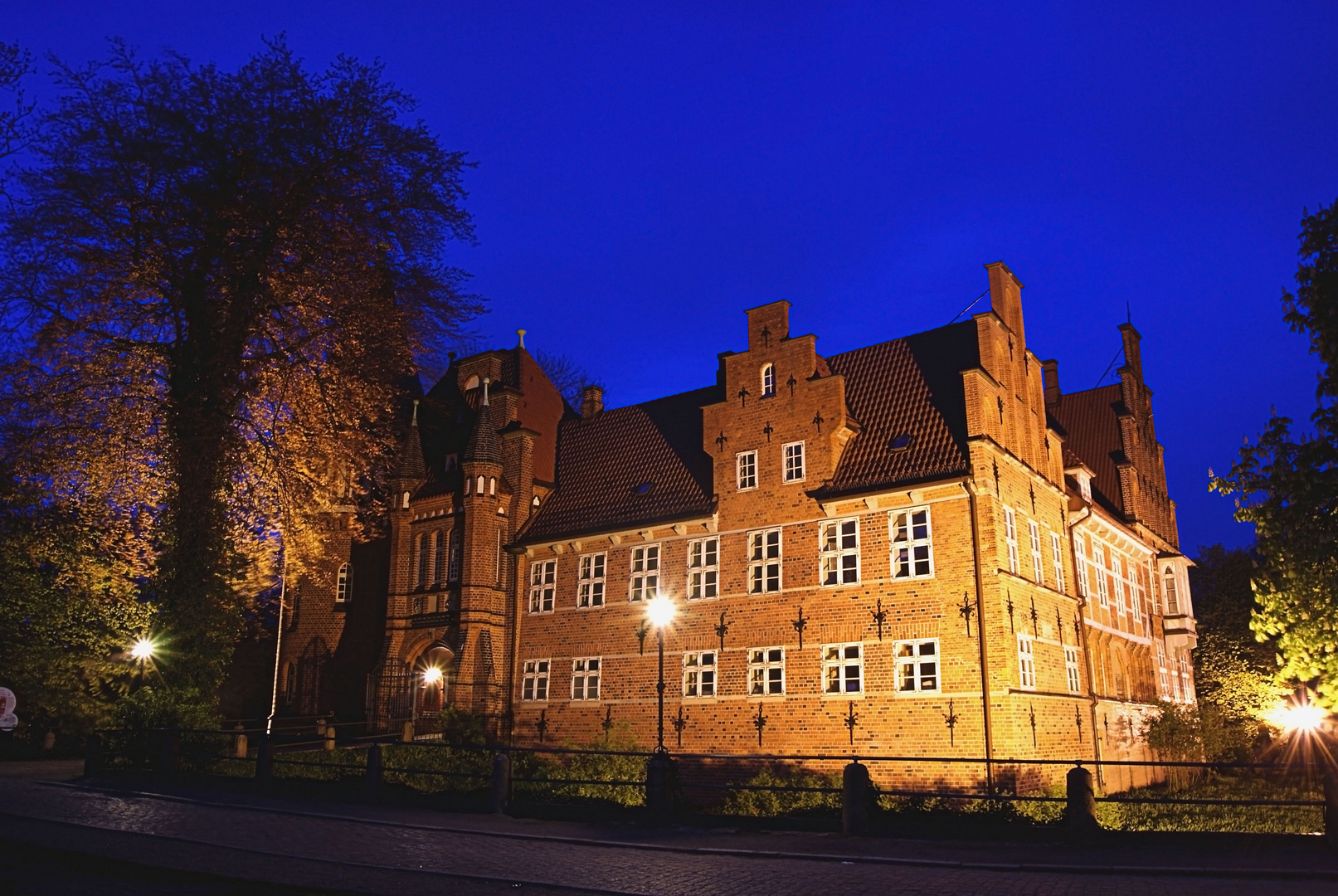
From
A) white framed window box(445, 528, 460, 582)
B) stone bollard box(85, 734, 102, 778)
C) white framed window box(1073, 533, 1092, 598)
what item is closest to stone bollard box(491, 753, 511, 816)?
stone bollard box(85, 734, 102, 778)

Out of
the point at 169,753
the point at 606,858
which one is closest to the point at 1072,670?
the point at 606,858

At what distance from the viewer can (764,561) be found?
27.2 metres

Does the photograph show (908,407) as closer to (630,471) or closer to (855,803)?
(630,471)

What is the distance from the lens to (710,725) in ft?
88.1

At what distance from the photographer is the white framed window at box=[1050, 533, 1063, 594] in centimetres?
2767

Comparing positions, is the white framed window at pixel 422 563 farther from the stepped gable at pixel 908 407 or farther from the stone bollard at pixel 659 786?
the stone bollard at pixel 659 786

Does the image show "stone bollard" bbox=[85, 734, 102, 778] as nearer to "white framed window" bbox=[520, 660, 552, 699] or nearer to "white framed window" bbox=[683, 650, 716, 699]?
"white framed window" bbox=[520, 660, 552, 699]

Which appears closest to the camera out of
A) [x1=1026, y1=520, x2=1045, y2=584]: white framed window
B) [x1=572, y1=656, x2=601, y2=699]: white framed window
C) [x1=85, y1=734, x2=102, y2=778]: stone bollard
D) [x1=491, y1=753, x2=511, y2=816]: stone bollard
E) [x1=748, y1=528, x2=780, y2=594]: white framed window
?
[x1=491, y1=753, x2=511, y2=816]: stone bollard

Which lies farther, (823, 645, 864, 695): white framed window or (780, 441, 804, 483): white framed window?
(780, 441, 804, 483): white framed window

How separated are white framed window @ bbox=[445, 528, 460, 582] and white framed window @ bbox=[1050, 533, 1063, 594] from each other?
17.7 meters

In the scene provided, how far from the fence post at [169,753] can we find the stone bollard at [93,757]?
1.50m

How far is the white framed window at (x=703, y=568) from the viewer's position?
28172mm

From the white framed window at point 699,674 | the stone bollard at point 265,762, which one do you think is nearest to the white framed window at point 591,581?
the white framed window at point 699,674

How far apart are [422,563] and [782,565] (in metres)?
13.1
